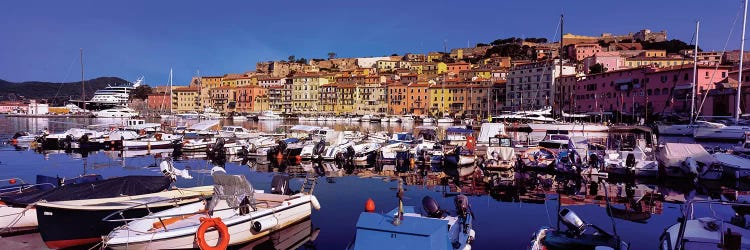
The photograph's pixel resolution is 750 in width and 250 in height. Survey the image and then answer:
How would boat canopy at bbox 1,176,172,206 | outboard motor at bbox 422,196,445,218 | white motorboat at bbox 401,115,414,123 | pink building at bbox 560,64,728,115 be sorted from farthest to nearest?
white motorboat at bbox 401,115,414,123 < pink building at bbox 560,64,728,115 < boat canopy at bbox 1,176,172,206 < outboard motor at bbox 422,196,445,218

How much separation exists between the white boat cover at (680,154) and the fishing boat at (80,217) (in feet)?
66.1

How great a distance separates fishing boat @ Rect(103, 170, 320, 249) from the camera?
30.6 ft

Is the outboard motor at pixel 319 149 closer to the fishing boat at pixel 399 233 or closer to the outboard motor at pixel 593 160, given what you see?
the outboard motor at pixel 593 160

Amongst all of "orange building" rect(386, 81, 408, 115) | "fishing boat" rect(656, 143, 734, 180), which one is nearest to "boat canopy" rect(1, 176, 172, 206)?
"fishing boat" rect(656, 143, 734, 180)

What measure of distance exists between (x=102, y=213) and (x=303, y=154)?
18205 mm

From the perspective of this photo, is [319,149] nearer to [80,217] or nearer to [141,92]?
[80,217]

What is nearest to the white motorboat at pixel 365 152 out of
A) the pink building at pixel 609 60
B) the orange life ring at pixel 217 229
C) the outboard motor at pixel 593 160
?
the outboard motor at pixel 593 160

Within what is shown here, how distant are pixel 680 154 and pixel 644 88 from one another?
143 ft

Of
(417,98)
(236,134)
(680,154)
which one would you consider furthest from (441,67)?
(680,154)

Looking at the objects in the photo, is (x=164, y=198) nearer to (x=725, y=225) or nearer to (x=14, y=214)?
(x=14, y=214)

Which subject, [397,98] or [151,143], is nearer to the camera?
[151,143]

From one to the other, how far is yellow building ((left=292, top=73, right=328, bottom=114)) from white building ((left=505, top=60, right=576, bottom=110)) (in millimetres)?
40627

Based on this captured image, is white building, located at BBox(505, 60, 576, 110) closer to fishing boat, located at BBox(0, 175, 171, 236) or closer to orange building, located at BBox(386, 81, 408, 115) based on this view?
orange building, located at BBox(386, 81, 408, 115)

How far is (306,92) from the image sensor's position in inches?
4380
